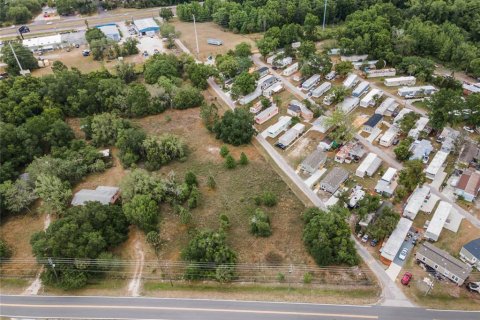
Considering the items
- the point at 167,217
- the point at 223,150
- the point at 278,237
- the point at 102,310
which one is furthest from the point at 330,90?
the point at 102,310

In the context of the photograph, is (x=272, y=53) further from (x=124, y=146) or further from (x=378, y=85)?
(x=124, y=146)

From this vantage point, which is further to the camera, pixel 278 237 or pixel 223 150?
Result: pixel 223 150

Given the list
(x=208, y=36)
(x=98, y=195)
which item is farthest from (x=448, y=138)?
(x=208, y=36)

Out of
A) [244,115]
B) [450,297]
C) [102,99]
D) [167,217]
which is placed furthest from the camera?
[102,99]

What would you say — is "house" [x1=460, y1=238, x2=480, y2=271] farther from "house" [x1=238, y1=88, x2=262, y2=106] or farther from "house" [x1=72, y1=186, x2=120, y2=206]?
"house" [x1=72, y1=186, x2=120, y2=206]

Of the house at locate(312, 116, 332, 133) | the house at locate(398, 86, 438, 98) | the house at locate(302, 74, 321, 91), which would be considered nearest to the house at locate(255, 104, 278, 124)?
the house at locate(312, 116, 332, 133)

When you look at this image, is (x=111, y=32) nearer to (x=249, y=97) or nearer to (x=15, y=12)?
(x=15, y=12)
